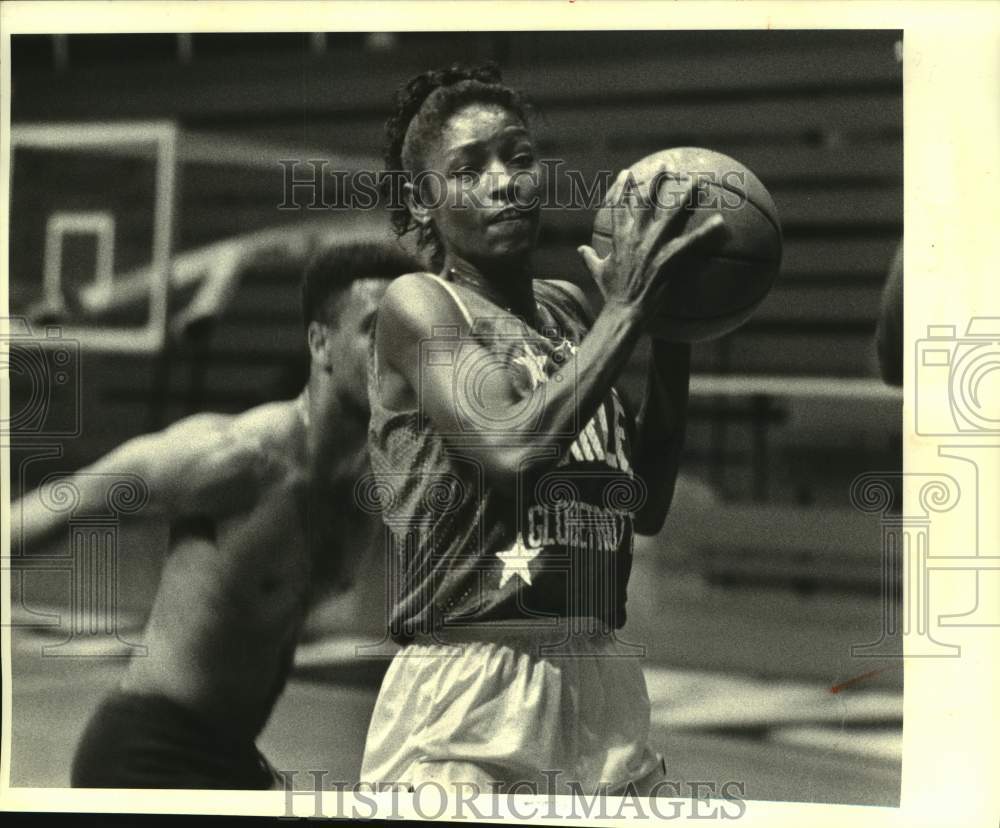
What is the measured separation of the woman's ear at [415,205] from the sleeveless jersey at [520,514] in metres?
0.21

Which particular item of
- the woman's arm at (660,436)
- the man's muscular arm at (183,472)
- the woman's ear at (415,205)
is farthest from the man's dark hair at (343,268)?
the woman's arm at (660,436)

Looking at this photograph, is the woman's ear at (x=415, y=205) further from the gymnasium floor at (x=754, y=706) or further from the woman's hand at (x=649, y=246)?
the gymnasium floor at (x=754, y=706)

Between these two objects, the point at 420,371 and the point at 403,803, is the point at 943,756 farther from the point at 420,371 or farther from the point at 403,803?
the point at 420,371

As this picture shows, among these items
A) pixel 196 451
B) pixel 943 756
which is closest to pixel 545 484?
pixel 196 451

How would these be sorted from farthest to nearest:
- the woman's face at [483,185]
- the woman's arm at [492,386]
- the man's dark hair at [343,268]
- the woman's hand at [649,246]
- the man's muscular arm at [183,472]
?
the man's muscular arm at [183,472]
the man's dark hair at [343,268]
the woman's face at [483,185]
the woman's arm at [492,386]
the woman's hand at [649,246]

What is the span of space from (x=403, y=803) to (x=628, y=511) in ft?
4.12

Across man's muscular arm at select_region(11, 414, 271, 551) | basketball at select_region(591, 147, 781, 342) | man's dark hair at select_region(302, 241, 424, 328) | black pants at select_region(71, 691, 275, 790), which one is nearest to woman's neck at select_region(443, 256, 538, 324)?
man's dark hair at select_region(302, 241, 424, 328)

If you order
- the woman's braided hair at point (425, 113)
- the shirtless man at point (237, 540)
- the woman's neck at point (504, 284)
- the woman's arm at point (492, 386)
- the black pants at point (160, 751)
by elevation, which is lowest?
the black pants at point (160, 751)

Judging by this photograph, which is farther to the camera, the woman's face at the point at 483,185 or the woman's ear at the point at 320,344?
the woman's ear at the point at 320,344

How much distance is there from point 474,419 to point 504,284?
47 centimetres

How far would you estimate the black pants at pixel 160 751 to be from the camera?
492 centimetres

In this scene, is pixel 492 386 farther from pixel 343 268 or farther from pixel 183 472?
pixel 183 472

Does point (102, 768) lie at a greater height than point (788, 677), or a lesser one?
lesser

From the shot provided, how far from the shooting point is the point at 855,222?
4695 mm
